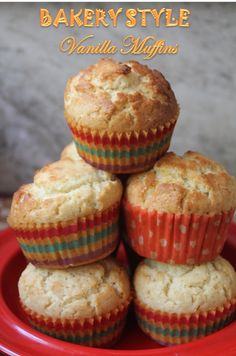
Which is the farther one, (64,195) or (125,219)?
(125,219)

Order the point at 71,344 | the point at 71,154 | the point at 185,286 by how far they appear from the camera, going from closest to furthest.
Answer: the point at 71,344
the point at 185,286
the point at 71,154

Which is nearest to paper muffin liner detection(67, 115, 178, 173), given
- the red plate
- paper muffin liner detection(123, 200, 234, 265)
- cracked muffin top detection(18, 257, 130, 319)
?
paper muffin liner detection(123, 200, 234, 265)

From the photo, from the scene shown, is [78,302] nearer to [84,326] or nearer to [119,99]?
[84,326]

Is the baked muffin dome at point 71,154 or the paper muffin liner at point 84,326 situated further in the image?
the baked muffin dome at point 71,154

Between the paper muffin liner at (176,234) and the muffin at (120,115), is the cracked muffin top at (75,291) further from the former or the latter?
the muffin at (120,115)

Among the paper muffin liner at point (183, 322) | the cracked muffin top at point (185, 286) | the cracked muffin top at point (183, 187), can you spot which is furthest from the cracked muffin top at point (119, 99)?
the paper muffin liner at point (183, 322)

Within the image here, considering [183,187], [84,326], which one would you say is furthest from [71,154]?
[84,326]

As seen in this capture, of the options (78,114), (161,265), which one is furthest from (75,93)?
(161,265)
